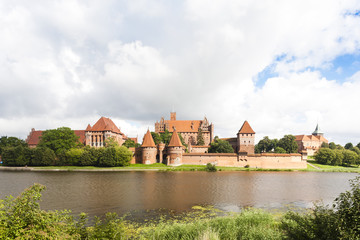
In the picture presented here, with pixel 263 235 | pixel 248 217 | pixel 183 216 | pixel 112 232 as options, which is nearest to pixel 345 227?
pixel 263 235

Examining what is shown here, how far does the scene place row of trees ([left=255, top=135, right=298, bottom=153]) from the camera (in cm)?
5625

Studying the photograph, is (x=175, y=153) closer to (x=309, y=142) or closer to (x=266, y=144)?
(x=266, y=144)

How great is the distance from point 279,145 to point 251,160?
2245cm

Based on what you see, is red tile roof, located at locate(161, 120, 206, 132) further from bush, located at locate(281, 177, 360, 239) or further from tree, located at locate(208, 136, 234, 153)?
bush, located at locate(281, 177, 360, 239)

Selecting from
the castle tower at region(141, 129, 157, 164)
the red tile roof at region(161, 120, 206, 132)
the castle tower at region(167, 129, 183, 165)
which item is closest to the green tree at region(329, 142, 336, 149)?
the red tile roof at region(161, 120, 206, 132)

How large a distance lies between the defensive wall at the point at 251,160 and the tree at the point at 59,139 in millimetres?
26512

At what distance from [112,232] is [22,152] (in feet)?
156

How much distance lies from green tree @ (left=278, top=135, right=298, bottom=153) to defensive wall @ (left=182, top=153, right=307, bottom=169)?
15.1 metres

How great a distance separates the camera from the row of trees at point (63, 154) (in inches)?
1553

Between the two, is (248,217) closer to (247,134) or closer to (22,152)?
(247,134)

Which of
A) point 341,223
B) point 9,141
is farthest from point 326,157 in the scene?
point 9,141

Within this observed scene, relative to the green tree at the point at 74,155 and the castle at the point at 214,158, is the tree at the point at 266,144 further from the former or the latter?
the green tree at the point at 74,155

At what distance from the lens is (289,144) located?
56781 mm

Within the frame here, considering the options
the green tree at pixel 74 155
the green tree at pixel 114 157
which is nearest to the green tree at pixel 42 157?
the green tree at pixel 74 155
